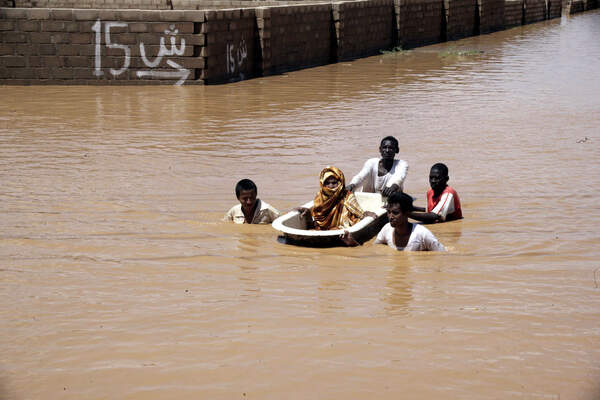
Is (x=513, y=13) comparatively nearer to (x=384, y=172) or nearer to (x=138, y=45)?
(x=138, y=45)

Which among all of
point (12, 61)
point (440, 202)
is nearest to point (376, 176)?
point (440, 202)

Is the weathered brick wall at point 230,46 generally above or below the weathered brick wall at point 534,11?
below

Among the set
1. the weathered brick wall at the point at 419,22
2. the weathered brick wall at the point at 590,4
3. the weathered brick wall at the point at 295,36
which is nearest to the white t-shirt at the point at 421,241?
the weathered brick wall at the point at 295,36

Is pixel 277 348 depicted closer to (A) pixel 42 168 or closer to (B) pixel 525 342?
(B) pixel 525 342

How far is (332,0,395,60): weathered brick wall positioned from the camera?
24.5m

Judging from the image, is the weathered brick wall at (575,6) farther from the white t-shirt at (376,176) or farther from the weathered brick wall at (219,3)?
the white t-shirt at (376,176)

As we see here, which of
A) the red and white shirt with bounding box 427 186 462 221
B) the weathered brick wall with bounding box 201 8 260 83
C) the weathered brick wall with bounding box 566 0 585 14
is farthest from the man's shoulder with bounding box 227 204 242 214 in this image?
the weathered brick wall with bounding box 566 0 585 14

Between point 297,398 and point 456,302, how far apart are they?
190 cm

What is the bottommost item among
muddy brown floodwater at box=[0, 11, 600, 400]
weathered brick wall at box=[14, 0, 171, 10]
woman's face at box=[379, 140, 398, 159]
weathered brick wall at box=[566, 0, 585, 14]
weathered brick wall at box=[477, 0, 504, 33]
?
muddy brown floodwater at box=[0, 11, 600, 400]

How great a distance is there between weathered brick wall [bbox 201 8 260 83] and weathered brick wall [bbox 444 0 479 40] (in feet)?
46.2

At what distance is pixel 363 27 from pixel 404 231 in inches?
769

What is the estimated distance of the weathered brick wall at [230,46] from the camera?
18688 millimetres

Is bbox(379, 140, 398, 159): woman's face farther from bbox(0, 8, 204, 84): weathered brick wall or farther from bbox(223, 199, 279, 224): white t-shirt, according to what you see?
bbox(0, 8, 204, 84): weathered brick wall

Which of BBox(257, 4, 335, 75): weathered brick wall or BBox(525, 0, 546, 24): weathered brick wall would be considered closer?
BBox(257, 4, 335, 75): weathered brick wall
